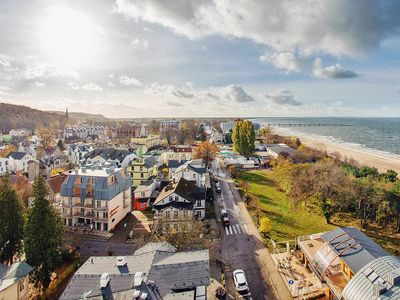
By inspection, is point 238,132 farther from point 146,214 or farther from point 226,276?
point 226,276

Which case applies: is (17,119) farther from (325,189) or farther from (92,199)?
(325,189)

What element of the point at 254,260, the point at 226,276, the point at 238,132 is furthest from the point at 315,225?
the point at 238,132

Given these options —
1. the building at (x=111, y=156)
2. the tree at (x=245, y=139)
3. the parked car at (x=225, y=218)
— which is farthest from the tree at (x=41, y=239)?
the tree at (x=245, y=139)

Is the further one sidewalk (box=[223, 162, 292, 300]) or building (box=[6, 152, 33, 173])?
building (box=[6, 152, 33, 173])

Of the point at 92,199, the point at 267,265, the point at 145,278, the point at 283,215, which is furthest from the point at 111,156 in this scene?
the point at 145,278

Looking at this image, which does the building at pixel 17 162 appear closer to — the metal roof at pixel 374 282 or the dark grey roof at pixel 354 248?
the dark grey roof at pixel 354 248

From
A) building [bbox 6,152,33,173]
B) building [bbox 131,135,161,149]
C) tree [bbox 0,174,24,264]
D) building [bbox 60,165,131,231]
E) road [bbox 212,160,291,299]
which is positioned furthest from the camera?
building [bbox 131,135,161,149]

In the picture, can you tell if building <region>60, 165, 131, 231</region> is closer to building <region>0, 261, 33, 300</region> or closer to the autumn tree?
building <region>0, 261, 33, 300</region>

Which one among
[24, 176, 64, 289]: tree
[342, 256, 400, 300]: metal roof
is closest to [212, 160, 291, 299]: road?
[342, 256, 400, 300]: metal roof
